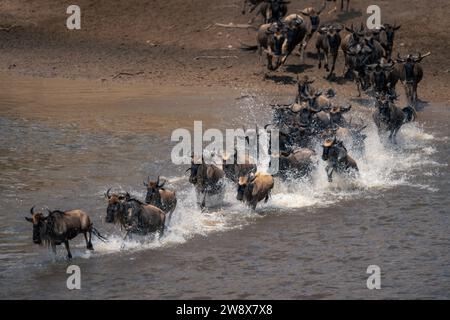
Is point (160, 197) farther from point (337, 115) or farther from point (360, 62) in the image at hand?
point (360, 62)

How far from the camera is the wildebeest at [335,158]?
71.2ft

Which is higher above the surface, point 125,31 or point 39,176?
point 125,31

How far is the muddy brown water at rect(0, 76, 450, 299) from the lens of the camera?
16094 mm

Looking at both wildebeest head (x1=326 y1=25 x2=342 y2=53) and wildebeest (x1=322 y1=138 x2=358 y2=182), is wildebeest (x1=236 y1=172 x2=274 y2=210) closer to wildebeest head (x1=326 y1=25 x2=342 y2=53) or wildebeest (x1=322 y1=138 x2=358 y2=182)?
wildebeest (x1=322 y1=138 x2=358 y2=182)

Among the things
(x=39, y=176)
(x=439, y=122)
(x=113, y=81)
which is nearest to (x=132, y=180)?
(x=39, y=176)

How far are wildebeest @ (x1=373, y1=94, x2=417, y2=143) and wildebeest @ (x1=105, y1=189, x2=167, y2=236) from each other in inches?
397

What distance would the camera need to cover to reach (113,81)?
114 ft

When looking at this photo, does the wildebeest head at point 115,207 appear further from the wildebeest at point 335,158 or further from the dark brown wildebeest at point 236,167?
the wildebeest at point 335,158

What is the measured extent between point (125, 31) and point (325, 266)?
23473 mm

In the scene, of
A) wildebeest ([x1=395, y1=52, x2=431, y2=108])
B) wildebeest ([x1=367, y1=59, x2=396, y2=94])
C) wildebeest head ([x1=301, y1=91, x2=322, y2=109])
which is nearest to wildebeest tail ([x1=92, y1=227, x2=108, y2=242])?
wildebeest head ([x1=301, y1=91, x2=322, y2=109])
